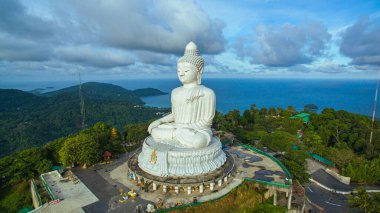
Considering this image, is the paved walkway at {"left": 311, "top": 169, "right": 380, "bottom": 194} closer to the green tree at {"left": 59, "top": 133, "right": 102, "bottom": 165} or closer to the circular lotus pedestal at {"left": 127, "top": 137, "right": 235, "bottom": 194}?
the circular lotus pedestal at {"left": 127, "top": 137, "right": 235, "bottom": 194}

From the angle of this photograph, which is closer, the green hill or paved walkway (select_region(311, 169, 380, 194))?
paved walkway (select_region(311, 169, 380, 194))

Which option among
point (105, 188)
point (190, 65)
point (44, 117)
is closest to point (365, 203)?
point (190, 65)

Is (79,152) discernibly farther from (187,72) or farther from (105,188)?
(187,72)

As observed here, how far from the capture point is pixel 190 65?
1695cm

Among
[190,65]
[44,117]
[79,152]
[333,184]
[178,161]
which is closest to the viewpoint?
[178,161]

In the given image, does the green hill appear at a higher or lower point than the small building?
lower

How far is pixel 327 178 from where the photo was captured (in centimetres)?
2309

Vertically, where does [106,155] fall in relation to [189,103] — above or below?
below

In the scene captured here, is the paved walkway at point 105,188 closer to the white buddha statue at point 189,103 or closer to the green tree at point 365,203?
the white buddha statue at point 189,103

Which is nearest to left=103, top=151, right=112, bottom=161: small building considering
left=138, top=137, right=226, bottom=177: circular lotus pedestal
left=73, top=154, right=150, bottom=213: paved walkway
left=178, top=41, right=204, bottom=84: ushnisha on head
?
left=73, top=154, right=150, bottom=213: paved walkway

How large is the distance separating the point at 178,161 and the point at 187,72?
20.7ft

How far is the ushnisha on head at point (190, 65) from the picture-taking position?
17000 millimetres

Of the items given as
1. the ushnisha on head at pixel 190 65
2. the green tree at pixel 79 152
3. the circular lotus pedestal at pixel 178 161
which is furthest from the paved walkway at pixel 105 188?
the ushnisha on head at pixel 190 65

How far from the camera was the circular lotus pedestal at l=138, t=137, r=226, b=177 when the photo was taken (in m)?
15.1
